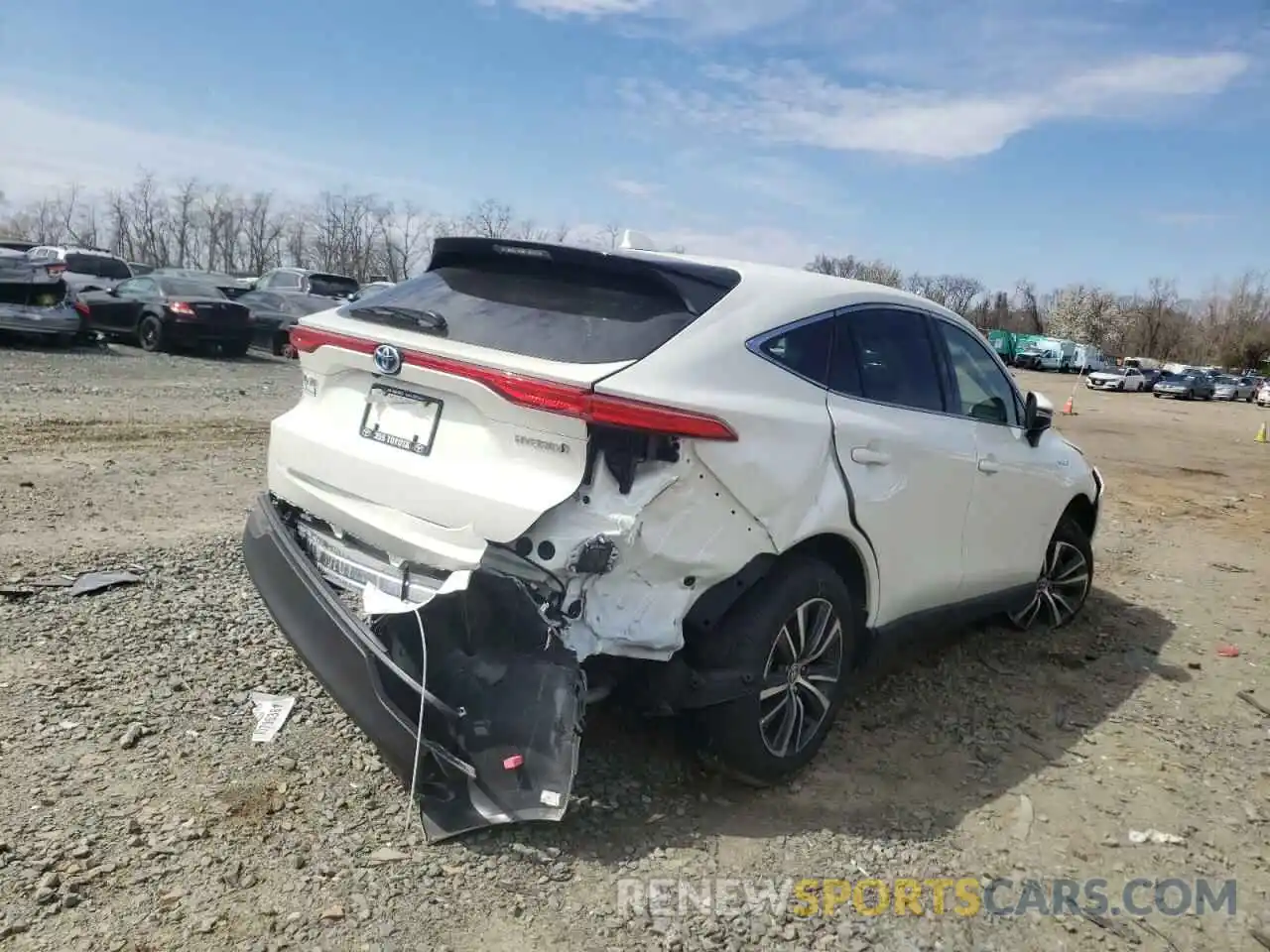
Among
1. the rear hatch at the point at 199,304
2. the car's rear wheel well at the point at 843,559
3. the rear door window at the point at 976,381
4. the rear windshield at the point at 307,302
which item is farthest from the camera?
the rear windshield at the point at 307,302

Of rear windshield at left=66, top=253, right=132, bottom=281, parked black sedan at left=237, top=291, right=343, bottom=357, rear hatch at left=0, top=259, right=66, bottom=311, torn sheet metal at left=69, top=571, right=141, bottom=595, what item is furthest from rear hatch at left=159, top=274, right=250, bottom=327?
torn sheet metal at left=69, top=571, right=141, bottom=595

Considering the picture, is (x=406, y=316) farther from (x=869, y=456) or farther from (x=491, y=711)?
(x=869, y=456)

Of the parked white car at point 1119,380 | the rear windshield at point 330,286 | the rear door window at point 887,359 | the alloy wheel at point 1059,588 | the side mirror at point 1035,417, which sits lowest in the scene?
the parked white car at point 1119,380

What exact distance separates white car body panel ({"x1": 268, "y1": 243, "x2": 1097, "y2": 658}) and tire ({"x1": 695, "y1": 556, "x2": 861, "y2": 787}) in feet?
0.58

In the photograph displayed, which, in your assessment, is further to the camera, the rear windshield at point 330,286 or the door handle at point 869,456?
the rear windshield at point 330,286

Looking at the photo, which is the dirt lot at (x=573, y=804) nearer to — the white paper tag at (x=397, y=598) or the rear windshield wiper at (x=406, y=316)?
the white paper tag at (x=397, y=598)

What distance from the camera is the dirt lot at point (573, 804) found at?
2822mm

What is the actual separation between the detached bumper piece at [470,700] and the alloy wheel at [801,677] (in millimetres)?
798

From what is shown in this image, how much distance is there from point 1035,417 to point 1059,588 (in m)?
1.24

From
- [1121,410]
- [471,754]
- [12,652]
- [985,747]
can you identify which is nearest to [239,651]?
[12,652]

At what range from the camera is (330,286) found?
2211 centimetres

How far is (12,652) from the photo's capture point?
415 cm

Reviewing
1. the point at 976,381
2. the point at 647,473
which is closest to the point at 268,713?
the point at 647,473

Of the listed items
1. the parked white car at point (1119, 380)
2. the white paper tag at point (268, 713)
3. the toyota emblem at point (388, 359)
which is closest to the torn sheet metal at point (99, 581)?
the white paper tag at point (268, 713)
